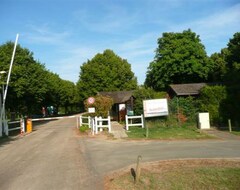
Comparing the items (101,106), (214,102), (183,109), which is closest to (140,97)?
(183,109)

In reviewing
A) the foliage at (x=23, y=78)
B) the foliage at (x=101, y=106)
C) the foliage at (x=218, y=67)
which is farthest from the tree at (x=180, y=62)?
the foliage at (x=101, y=106)

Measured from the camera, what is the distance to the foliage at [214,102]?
28.5 metres

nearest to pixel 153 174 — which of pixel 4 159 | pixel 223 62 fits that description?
pixel 4 159

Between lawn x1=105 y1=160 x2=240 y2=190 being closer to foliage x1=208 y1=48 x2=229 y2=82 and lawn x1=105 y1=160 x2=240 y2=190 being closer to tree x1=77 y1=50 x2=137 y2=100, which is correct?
foliage x1=208 y1=48 x2=229 y2=82

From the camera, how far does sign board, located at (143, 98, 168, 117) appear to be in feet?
89.7

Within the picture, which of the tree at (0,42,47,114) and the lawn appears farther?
the tree at (0,42,47,114)

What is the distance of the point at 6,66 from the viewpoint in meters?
38.8

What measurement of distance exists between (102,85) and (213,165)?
5646cm

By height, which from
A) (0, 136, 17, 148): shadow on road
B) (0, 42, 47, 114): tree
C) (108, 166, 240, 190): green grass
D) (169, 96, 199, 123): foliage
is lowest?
(108, 166, 240, 190): green grass

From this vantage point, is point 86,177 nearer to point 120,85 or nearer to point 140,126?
point 140,126

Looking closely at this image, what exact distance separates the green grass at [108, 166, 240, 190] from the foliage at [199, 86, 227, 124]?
17875 millimetres

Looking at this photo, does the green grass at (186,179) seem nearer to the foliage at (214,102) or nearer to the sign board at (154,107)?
the sign board at (154,107)

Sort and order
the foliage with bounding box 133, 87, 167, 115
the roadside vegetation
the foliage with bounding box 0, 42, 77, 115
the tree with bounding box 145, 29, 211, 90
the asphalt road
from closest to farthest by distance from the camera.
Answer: the asphalt road → the roadside vegetation → the foliage with bounding box 133, 87, 167, 115 → the foliage with bounding box 0, 42, 77, 115 → the tree with bounding box 145, 29, 211, 90

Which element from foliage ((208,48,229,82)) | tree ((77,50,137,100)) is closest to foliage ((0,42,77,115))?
tree ((77,50,137,100))
